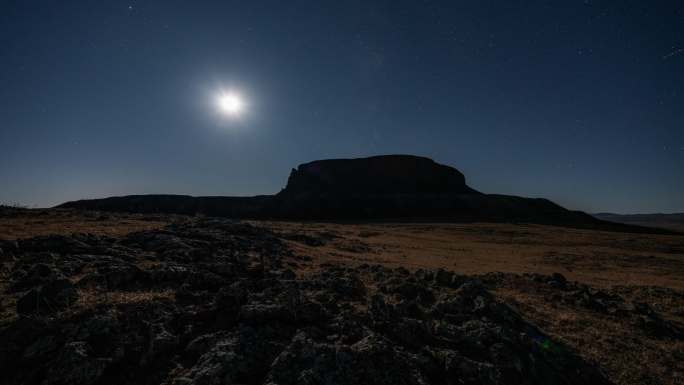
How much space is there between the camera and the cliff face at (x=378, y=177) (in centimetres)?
8219

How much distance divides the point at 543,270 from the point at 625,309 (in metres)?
9.69

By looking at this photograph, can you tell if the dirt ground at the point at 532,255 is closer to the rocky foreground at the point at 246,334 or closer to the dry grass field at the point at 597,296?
the dry grass field at the point at 597,296

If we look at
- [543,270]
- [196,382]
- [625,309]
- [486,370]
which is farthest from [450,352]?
[543,270]

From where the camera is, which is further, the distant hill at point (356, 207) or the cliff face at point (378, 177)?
the cliff face at point (378, 177)

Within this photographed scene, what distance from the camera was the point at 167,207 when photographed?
64312 millimetres

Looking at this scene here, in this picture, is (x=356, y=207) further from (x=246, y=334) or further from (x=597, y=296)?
(x=246, y=334)

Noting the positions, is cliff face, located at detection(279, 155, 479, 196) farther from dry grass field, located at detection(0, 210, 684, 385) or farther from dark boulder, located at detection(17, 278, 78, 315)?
dark boulder, located at detection(17, 278, 78, 315)

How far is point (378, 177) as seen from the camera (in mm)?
85000

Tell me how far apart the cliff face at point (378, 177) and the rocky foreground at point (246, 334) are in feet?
242

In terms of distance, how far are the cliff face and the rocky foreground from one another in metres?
73.7

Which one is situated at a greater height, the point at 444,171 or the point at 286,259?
the point at 444,171

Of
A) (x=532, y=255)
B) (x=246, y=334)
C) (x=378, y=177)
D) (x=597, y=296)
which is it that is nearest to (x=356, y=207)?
(x=378, y=177)

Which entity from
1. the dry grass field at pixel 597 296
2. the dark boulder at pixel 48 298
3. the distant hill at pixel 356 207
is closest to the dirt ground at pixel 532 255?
the dry grass field at pixel 597 296

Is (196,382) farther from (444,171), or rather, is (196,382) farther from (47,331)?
(444,171)
